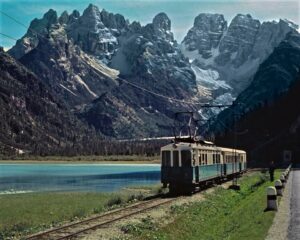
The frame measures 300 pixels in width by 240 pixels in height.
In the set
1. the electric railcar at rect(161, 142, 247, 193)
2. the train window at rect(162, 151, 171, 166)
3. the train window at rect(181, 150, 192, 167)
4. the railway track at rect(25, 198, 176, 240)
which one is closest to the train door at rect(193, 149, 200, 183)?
the electric railcar at rect(161, 142, 247, 193)

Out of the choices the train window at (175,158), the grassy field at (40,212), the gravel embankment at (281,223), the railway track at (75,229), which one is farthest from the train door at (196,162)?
the railway track at (75,229)

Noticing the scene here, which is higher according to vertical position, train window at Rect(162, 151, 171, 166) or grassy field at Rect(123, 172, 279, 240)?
train window at Rect(162, 151, 171, 166)

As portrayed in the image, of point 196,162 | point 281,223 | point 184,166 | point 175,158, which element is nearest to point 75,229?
point 281,223

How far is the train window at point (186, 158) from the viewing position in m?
45.1

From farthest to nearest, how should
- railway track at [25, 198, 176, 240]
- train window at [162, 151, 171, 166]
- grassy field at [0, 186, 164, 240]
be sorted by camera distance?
train window at [162, 151, 171, 166] → grassy field at [0, 186, 164, 240] → railway track at [25, 198, 176, 240]

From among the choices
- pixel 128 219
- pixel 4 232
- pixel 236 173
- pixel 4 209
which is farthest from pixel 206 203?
pixel 236 173

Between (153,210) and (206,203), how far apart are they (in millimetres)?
6847

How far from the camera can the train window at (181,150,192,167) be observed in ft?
148

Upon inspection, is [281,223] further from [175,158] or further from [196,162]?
[175,158]

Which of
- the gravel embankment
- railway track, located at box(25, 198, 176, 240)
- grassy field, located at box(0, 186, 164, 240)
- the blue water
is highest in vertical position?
the gravel embankment

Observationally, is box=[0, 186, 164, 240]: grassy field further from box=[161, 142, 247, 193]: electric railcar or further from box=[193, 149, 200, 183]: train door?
box=[193, 149, 200, 183]: train door

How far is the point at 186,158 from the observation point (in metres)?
45.2

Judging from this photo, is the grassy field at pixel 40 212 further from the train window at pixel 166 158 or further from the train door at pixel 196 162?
the train door at pixel 196 162

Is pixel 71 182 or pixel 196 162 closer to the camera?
pixel 196 162
